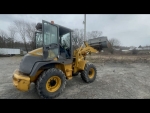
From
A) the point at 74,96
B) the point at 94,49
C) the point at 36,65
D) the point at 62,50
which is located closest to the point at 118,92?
the point at 74,96

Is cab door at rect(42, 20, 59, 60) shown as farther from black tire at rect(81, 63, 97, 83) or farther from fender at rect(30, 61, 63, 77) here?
black tire at rect(81, 63, 97, 83)

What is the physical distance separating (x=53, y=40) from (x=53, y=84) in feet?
5.19

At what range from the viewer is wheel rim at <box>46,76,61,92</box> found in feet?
10.8

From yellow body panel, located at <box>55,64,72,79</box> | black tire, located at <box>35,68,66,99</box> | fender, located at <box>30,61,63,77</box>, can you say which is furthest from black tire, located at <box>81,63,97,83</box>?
fender, located at <box>30,61,63,77</box>

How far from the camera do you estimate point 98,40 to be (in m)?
5.04

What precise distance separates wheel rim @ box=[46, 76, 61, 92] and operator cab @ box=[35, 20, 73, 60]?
74 cm

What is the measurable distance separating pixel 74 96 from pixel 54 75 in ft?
3.47

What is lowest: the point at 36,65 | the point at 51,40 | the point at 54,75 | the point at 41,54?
the point at 54,75

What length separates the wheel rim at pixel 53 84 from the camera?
10.8ft

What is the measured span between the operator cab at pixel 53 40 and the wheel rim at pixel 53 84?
0.74 metres

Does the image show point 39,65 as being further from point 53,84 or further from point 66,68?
point 66,68

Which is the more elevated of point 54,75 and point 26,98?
point 54,75

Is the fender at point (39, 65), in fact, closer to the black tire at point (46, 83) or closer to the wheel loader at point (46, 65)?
the wheel loader at point (46, 65)
